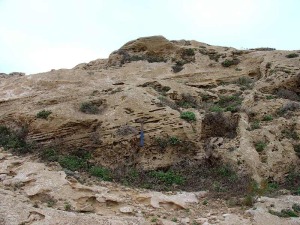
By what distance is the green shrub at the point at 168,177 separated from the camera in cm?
1326

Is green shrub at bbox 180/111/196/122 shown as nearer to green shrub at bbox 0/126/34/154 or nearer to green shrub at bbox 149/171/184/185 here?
green shrub at bbox 149/171/184/185

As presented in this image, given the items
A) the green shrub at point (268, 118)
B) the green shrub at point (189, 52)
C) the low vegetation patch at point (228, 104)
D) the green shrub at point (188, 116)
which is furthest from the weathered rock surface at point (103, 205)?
the green shrub at point (189, 52)

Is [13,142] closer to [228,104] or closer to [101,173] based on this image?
[101,173]

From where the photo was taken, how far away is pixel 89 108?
16312mm

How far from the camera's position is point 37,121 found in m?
15.6

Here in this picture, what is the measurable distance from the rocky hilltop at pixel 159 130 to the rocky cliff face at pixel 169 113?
0.12 ft

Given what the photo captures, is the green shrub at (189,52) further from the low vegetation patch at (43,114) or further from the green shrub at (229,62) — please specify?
the low vegetation patch at (43,114)

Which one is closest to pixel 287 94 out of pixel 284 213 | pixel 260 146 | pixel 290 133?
pixel 290 133

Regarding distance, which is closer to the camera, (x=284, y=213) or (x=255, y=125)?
(x=284, y=213)

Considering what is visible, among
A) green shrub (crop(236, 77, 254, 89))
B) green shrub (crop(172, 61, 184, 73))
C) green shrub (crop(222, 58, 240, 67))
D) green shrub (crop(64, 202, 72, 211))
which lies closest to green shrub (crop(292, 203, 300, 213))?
green shrub (crop(64, 202, 72, 211))

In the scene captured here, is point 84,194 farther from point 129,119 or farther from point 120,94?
point 120,94

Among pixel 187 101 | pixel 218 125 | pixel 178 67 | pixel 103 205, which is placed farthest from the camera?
pixel 178 67

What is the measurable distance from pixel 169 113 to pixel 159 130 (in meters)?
0.90

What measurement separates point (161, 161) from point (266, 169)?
3.49m
